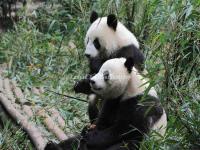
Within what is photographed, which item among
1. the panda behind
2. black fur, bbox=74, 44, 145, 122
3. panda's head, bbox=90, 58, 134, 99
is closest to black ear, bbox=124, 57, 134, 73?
panda's head, bbox=90, 58, 134, 99

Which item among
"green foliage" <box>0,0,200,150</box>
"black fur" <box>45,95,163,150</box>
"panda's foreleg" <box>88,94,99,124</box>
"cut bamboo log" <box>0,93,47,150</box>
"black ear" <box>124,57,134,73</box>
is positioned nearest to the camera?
"green foliage" <box>0,0,200,150</box>

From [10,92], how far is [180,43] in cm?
277

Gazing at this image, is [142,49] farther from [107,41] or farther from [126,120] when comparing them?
[126,120]

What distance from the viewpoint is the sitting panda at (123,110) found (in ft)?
15.0

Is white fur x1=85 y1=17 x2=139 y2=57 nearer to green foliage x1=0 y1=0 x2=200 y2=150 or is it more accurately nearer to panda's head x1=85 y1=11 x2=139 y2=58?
panda's head x1=85 y1=11 x2=139 y2=58

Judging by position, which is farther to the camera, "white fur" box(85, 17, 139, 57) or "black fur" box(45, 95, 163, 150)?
"white fur" box(85, 17, 139, 57)

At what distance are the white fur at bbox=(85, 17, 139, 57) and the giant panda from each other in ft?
2.27

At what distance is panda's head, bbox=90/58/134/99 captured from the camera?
4.73 meters

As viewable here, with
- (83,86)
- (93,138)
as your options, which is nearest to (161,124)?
(93,138)

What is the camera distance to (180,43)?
5.01 metres

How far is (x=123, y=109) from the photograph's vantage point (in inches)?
184

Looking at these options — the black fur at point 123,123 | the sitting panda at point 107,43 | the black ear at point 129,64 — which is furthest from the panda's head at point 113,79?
the sitting panda at point 107,43

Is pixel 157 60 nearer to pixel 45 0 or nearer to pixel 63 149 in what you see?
pixel 63 149

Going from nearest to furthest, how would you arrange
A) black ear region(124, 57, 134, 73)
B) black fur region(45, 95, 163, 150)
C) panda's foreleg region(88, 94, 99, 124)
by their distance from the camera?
black fur region(45, 95, 163, 150) < black ear region(124, 57, 134, 73) < panda's foreleg region(88, 94, 99, 124)
